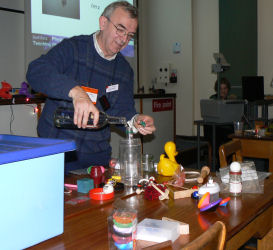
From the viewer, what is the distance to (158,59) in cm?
711

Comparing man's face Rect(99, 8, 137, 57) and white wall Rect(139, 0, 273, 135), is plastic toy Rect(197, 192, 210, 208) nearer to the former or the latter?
man's face Rect(99, 8, 137, 57)

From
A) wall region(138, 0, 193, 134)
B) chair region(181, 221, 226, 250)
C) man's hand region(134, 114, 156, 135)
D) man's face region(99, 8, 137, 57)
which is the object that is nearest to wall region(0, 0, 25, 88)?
wall region(138, 0, 193, 134)

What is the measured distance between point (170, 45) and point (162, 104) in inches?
86.4

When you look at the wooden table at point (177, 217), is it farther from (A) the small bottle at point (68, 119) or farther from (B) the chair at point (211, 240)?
(A) the small bottle at point (68, 119)

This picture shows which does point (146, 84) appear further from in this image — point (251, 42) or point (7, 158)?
point (7, 158)

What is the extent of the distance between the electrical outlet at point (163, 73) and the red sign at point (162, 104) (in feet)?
5.78

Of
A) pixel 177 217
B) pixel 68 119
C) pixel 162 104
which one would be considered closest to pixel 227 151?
pixel 68 119

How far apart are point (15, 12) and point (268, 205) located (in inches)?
171

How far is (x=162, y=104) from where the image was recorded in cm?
512

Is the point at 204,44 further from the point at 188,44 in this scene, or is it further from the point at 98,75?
the point at 98,75

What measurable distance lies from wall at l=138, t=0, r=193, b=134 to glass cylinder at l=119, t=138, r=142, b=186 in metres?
5.23

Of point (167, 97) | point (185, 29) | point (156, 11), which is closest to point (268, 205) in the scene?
point (167, 97)

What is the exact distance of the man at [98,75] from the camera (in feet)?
5.63

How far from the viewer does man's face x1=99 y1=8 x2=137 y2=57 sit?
5.60 feet
